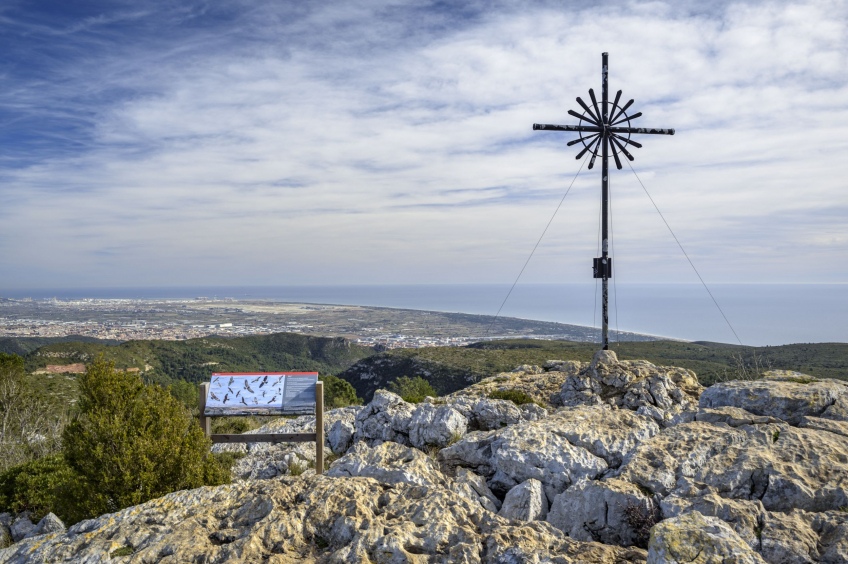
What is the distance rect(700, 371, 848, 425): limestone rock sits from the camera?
830cm

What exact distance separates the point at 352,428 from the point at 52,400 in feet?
112

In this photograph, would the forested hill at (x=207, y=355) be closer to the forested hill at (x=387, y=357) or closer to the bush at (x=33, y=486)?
the forested hill at (x=387, y=357)

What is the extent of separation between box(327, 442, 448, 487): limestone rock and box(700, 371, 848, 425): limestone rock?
5845 mm

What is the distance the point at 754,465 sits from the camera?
611 cm

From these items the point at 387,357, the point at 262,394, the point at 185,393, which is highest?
the point at 262,394

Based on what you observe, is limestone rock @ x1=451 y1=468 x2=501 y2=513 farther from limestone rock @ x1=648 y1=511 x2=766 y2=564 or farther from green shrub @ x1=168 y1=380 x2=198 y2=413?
green shrub @ x1=168 y1=380 x2=198 y2=413

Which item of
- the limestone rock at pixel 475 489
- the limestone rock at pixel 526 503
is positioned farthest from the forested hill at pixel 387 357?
the limestone rock at pixel 526 503

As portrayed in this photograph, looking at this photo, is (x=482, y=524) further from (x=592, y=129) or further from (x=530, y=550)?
(x=592, y=129)

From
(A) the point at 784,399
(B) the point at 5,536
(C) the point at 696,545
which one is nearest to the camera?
(C) the point at 696,545

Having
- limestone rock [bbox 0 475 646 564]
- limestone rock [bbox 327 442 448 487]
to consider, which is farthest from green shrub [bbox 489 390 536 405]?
limestone rock [bbox 0 475 646 564]

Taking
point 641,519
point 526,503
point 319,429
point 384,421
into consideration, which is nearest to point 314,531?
point 526,503

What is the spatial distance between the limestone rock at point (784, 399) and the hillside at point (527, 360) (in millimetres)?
35989

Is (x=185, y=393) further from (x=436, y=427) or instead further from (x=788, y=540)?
(x=788, y=540)

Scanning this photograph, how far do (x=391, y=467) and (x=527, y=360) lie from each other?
1812 inches
